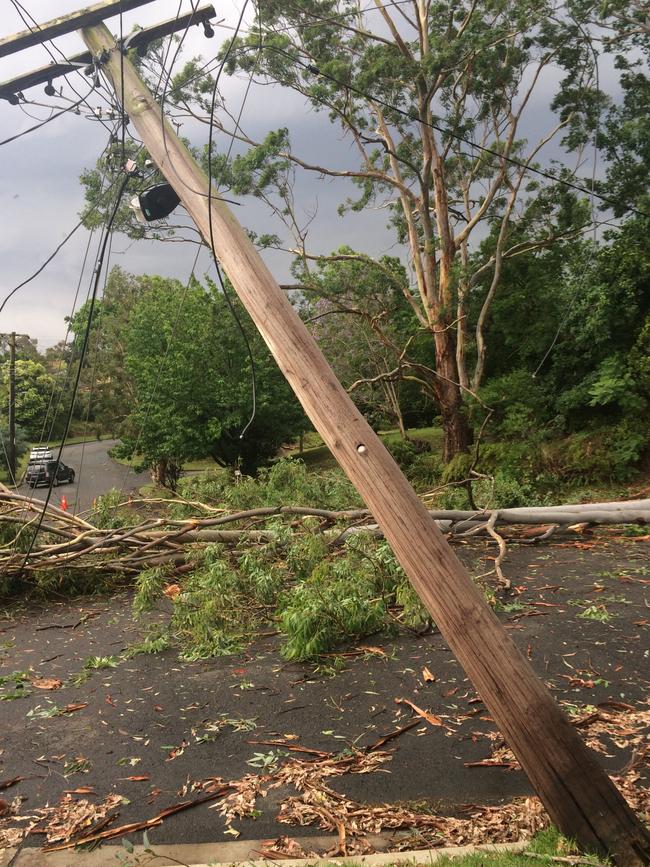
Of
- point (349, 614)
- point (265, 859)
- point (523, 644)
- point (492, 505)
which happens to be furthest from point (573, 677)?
point (492, 505)

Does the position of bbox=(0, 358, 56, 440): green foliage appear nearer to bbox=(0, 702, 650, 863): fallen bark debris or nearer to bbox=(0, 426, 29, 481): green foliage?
bbox=(0, 426, 29, 481): green foliage

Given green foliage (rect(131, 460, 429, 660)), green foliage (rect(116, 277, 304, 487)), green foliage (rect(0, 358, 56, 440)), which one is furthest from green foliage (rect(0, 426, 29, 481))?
green foliage (rect(131, 460, 429, 660))

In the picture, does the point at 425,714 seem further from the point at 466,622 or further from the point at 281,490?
the point at 281,490

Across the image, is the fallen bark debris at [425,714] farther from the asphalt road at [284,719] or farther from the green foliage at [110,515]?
the green foliage at [110,515]

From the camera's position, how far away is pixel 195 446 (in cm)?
2383

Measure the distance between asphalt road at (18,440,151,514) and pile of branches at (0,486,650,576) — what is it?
64.3 feet

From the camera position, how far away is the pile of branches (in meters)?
8.57

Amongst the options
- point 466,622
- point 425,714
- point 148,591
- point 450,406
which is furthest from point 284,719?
point 450,406

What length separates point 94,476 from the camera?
33.9 meters

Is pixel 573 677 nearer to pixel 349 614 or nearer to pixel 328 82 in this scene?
pixel 349 614

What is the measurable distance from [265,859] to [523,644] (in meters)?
3.08

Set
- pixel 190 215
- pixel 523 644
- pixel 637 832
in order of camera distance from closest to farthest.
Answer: pixel 637 832
pixel 190 215
pixel 523 644

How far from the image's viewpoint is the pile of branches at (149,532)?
337 inches

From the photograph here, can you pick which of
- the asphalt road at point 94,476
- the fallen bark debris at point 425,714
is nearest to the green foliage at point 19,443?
the asphalt road at point 94,476
